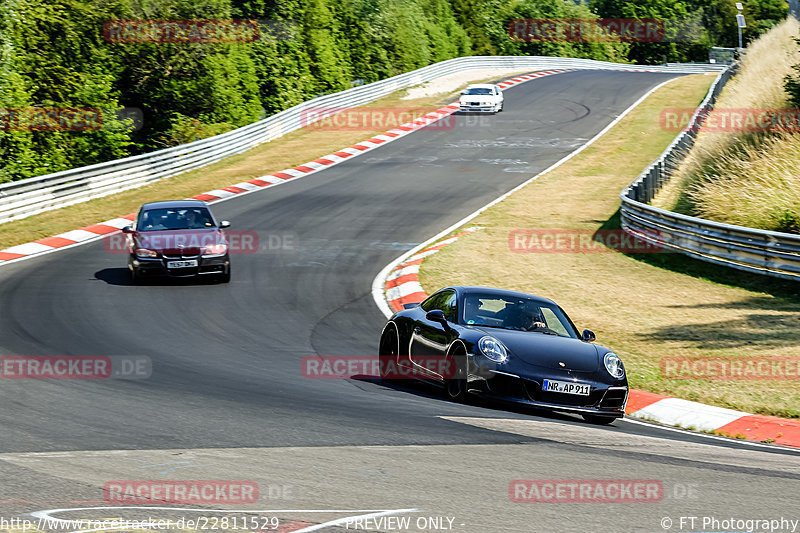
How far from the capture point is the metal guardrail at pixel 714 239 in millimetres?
17562

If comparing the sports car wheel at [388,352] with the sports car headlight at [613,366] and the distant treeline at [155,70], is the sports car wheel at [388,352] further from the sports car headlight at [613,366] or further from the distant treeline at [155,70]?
the distant treeline at [155,70]

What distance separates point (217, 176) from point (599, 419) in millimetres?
24282

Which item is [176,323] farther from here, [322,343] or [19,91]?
[19,91]

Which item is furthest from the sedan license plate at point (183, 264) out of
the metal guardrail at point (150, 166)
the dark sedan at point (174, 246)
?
the metal guardrail at point (150, 166)

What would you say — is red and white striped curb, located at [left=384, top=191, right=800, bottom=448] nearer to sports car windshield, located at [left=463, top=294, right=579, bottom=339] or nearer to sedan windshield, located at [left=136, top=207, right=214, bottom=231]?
sports car windshield, located at [left=463, top=294, right=579, bottom=339]

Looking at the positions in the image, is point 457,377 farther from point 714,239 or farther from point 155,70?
point 155,70

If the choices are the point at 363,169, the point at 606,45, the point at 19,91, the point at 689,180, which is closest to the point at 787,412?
the point at 689,180

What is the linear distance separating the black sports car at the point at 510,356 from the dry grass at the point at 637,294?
1.79 meters

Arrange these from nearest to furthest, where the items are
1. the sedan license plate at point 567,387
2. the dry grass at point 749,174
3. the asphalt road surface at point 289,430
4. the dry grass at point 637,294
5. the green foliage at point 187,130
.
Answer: the asphalt road surface at point 289,430 < the sedan license plate at point 567,387 < the dry grass at point 637,294 < the dry grass at point 749,174 < the green foliage at point 187,130

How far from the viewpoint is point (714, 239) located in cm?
1925

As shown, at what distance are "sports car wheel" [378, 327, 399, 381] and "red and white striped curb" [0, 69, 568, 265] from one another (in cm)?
1143

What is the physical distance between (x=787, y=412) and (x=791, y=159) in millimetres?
13165

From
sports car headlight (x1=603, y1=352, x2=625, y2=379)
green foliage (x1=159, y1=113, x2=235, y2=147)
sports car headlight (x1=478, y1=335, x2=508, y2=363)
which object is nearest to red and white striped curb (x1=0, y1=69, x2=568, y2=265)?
green foliage (x1=159, y1=113, x2=235, y2=147)

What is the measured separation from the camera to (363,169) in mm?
33812
